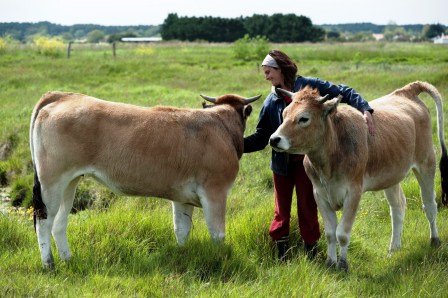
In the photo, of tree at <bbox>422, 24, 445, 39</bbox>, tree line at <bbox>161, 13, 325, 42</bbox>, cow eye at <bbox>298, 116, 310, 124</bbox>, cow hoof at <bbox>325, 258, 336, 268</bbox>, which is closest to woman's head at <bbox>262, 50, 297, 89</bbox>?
cow eye at <bbox>298, 116, 310, 124</bbox>

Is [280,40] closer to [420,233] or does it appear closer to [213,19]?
[213,19]

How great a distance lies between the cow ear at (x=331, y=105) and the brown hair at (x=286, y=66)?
0.74 m

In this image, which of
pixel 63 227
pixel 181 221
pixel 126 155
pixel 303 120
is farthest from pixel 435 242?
pixel 63 227

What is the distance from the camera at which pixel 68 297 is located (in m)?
4.32

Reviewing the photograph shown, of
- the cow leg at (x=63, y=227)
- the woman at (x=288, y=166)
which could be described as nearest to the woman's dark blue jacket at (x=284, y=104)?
the woman at (x=288, y=166)

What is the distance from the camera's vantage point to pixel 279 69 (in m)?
5.99

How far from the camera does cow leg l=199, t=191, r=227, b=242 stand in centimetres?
578

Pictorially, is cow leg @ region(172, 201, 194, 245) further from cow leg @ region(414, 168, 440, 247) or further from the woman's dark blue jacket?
cow leg @ region(414, 168, 440, 247)

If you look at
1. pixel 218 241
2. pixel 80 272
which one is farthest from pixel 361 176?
pixel 80 272

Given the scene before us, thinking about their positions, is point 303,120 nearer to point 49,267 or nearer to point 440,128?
point 440,128

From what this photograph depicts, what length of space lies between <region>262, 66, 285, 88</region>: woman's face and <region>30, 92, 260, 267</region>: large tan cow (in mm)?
616

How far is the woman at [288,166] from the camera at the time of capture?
5980 mm

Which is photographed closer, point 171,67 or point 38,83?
point 38,83

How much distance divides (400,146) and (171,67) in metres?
24.2
